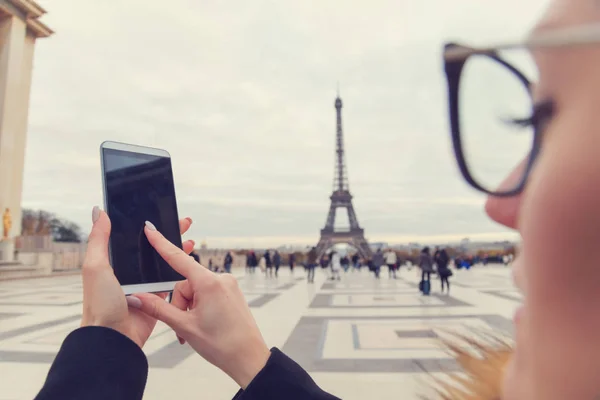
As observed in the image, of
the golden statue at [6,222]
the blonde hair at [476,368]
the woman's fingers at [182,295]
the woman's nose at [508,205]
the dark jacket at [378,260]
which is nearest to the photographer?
the woman's nose at [508,205]

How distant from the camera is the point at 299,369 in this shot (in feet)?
2.75

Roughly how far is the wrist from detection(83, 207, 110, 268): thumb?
14.9 inches

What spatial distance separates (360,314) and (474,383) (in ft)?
21.1

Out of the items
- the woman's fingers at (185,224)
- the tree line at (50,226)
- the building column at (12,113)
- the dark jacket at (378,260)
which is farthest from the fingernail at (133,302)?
the tree line at (50,226)

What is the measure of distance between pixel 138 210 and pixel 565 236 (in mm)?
1022

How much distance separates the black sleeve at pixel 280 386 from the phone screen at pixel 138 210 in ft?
1.50

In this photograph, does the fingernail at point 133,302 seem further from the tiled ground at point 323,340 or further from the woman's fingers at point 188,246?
the tiled ground at point 323,340

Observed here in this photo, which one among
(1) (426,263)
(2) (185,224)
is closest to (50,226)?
(1) (426,263)

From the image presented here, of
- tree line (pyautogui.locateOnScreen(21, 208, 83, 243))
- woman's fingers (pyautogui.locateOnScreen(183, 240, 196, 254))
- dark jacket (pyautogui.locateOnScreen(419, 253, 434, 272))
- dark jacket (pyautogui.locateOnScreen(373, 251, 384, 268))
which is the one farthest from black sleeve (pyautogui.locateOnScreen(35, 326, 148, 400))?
tree line (pyautogui.locateOnScreen(21, 208, 83, 243))

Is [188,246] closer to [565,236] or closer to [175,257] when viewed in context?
[175,257]

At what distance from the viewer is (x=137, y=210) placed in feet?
3.78

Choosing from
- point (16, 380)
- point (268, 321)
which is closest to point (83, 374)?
point (16, 380)

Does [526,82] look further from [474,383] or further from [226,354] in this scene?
[226,354]

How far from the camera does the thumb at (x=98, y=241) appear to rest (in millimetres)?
969
